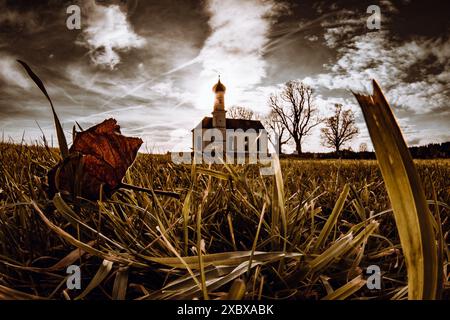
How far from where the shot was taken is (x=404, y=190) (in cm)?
34

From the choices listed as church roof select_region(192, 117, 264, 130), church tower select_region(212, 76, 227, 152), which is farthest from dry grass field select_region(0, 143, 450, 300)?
church roof select_region(192, 117, 264, 130)

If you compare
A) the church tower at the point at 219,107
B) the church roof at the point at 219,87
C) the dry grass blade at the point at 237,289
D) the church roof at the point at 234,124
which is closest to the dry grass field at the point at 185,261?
the dry grass blade at the point at 237,289

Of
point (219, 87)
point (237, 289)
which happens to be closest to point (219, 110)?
point (219, 87)

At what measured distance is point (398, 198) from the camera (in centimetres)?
34

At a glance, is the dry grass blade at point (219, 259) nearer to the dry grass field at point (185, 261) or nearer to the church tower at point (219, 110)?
the dry grass field at point (185, 261)

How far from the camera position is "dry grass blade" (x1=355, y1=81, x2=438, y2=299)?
0.32 meters

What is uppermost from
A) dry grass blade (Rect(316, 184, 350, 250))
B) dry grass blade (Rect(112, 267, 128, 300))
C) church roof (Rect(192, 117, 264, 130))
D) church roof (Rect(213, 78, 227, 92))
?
church roof (Rect(213, 78, 227, 92))

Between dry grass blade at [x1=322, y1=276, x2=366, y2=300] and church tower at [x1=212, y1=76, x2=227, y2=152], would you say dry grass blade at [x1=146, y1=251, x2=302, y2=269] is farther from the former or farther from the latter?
church tower at [x1=212, y1=76, x2=227, y2=152]

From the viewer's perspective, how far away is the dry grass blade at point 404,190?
0.32 metres

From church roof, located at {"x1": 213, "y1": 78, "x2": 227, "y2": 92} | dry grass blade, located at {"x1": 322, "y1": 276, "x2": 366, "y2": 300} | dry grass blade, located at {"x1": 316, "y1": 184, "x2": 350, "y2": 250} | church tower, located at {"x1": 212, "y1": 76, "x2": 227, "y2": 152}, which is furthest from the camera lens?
church roof, located at {"x1": 213, "y1": 78, "x2": 227, "y2": 92}
